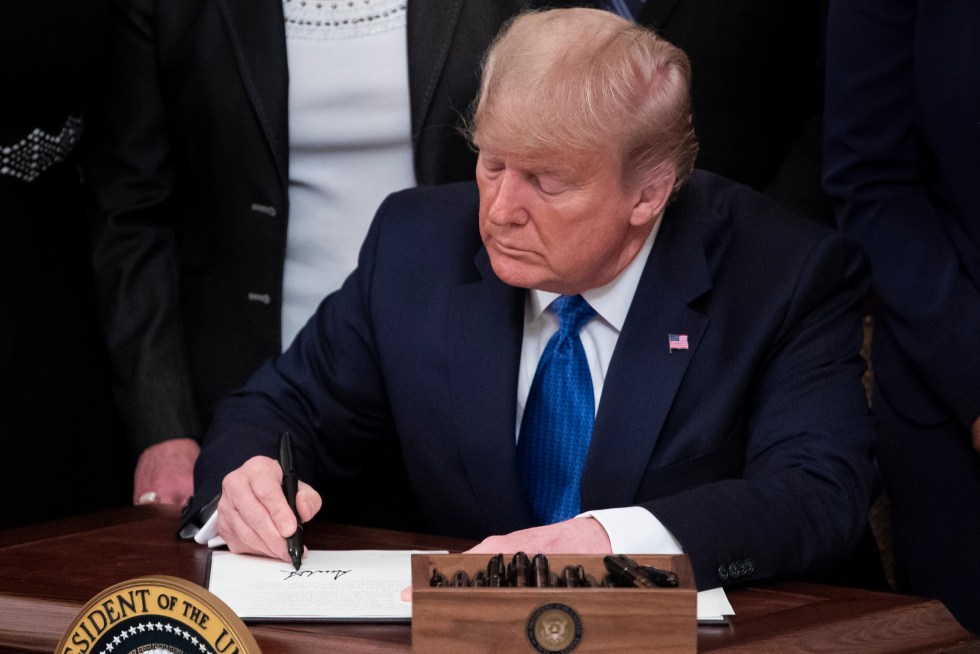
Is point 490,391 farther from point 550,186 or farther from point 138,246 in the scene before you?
point 138,246

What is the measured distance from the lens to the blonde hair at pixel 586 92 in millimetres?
2369

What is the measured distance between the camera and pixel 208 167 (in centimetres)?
324

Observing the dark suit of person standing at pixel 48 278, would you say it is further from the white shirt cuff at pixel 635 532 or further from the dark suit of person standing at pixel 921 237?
the dark suit of person standing at pixel 921 237

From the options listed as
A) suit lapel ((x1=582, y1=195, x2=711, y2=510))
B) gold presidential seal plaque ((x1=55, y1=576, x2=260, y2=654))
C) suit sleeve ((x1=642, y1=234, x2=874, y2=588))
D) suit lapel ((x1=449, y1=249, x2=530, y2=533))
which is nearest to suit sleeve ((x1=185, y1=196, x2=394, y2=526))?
suit lapel ((x1=449, y1=249, x2=530, y2=533))

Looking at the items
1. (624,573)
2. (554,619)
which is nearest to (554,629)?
(554,619)

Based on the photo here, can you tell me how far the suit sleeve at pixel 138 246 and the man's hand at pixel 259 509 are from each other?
0.84m

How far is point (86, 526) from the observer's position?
2463mm

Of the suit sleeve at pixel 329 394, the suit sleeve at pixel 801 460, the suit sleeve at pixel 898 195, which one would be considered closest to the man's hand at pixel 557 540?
the suit sleeve at pixel 801 460

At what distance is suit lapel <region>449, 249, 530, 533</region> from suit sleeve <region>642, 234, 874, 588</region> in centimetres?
35

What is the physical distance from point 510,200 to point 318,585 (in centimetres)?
75

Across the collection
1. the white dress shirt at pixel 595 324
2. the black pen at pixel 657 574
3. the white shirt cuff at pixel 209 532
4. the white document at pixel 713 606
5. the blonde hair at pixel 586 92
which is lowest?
the white shirt cuff at pixel 209 532

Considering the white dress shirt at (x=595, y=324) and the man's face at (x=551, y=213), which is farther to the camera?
the white dress shirt at (x=595, y=324)

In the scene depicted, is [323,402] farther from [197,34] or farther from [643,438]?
[197,34]

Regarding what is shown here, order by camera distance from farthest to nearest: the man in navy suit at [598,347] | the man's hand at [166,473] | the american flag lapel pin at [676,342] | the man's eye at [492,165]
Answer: the man's hand at [166,473]
the american flag lapel pin at [676,342]
the man's eye at [492,165]
the man in navy suit at [598,347]
